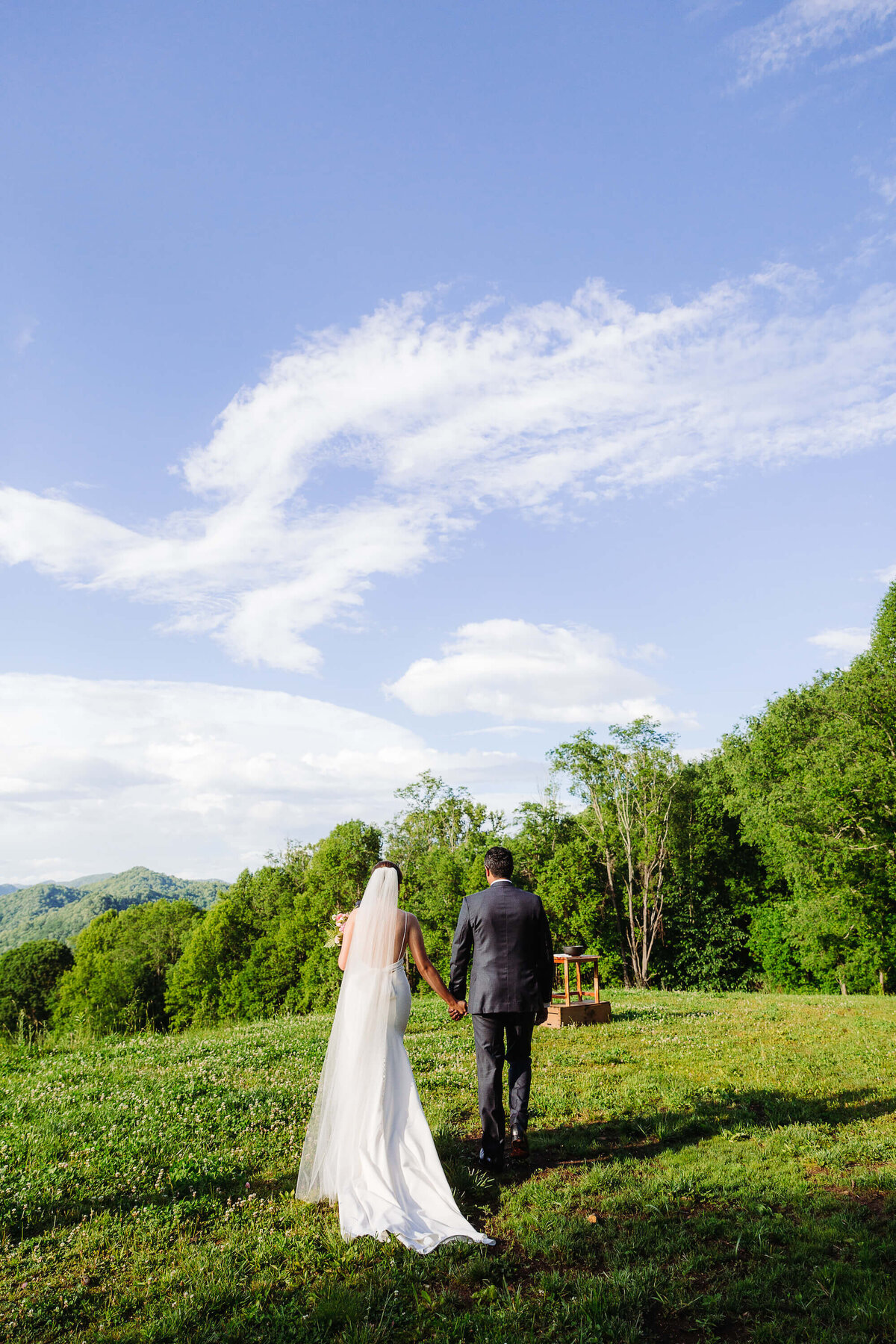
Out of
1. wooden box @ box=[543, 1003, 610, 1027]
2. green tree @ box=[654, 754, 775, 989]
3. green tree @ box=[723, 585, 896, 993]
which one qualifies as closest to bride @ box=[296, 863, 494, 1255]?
wooden box @ box=[543, 1003, 610, 1027]

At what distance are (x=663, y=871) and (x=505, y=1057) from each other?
4064 centimetres

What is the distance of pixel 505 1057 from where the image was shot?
752 cm

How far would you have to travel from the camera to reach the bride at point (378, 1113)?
5.66 meters

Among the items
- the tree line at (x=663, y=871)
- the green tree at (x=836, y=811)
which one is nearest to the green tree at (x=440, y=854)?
the tree line at (x=663, y=871)

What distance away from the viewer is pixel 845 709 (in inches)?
1347

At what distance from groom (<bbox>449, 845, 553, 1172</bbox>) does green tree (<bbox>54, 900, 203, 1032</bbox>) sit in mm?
50169

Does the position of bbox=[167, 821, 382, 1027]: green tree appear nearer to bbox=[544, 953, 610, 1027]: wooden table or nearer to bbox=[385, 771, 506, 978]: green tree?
bbox=[385, 771, 506, 978]: green tree

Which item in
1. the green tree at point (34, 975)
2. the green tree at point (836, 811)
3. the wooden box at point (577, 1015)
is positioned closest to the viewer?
the wooden box at point (577, 1015)

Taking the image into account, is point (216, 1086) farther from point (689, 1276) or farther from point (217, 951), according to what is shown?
point (217, 951)

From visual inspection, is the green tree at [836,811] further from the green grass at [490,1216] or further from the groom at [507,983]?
the groom at [507,983]

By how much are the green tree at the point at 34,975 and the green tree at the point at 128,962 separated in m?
1.57

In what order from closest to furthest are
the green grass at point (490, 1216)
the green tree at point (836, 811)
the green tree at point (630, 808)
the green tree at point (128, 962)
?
1. the green grass at point (490, 1216)
2. the green tree at point (836, 811)
3. the green tree at point (630, 808)
4. the green tree at point (128, 962)

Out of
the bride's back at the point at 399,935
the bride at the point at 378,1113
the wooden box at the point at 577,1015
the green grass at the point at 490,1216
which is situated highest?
the bride's back at the point at 399,935

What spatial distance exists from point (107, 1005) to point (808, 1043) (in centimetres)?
5554
